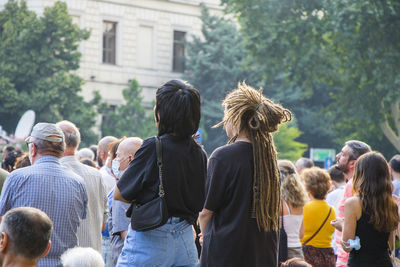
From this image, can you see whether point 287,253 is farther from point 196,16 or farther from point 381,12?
point 196,16

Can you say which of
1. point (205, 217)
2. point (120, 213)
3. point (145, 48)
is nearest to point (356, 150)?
point (120, 213)

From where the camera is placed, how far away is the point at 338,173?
1015 cm

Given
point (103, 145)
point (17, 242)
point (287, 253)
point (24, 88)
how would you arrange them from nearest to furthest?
1. point (17, 242)
2. point (287, 253)
3. point (103, 145)
4. point (24, 88)

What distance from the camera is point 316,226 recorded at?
8.38 metres

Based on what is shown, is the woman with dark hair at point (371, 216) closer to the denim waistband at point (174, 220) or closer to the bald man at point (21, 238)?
the denim waistband at point (174, 220)

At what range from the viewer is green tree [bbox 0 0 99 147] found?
34.3 meters

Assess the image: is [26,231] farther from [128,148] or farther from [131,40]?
[131,40]

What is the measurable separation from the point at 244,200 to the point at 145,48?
40.7 m

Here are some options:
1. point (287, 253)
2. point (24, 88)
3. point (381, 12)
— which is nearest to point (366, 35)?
point (381, 12)

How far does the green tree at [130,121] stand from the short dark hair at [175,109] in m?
34.1

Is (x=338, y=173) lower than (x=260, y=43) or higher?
lower

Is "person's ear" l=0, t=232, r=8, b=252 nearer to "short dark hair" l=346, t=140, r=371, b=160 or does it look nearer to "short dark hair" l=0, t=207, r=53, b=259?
"short dark hair" l=0, t=207, r=53, b=259

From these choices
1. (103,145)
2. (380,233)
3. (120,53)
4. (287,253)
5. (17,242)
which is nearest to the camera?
(17,242)

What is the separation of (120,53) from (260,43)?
15247 millimetres
